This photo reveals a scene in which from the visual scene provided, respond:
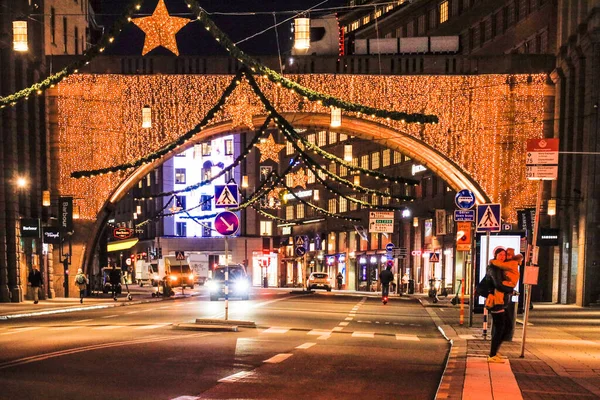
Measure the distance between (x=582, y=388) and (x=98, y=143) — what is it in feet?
114

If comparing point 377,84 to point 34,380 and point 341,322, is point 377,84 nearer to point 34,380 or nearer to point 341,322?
point 341,322

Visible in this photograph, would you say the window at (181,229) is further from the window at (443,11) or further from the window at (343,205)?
the window at (443,11)

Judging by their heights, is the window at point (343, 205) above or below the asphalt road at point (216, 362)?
below

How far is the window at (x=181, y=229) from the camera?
351ft

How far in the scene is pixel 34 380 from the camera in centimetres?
1185

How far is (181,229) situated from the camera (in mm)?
107125

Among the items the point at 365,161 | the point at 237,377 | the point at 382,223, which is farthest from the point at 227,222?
the point at 365,161

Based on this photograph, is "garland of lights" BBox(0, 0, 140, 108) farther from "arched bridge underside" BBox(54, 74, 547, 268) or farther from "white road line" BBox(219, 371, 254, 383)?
"arched bridge underside" BBox(54, 74, 547, 268)

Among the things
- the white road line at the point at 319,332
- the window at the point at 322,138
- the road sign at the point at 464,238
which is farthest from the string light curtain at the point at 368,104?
the window at the point at 322,138

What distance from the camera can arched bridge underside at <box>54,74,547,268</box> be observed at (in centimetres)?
4369

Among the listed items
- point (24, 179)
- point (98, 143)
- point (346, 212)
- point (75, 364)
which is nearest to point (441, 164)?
point (98, 143)

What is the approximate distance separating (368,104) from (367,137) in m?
3.27

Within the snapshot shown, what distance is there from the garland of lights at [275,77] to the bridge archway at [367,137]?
20030 mm

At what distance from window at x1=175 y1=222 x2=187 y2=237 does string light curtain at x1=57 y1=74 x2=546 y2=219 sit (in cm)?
6280
